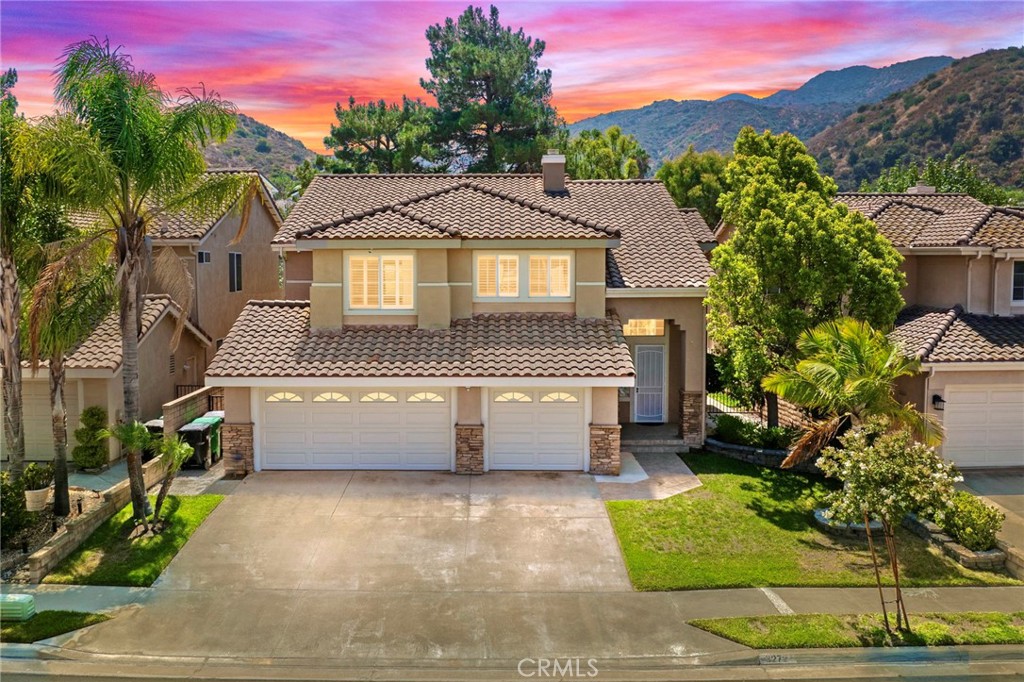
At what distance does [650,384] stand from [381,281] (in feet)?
25.5

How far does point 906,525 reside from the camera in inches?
572

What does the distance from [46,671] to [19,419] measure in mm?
6222

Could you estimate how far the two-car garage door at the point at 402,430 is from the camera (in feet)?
57.6

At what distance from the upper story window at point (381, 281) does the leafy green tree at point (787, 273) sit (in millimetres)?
7200

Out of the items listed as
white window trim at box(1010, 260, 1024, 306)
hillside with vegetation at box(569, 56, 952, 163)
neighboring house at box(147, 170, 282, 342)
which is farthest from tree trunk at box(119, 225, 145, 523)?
hillside with vegetation at box(569, 56, 952, 163)

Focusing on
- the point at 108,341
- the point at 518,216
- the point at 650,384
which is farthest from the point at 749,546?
the point at 108,341

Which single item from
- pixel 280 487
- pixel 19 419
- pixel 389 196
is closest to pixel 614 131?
pixel 389 196

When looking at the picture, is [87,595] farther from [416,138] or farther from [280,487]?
[416,138]

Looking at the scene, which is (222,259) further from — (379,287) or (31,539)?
(31,539)

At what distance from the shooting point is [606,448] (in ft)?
56.9

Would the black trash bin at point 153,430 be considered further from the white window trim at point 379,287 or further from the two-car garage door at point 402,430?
the white window trim at point 379,287

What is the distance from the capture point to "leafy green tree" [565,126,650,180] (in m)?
41.3

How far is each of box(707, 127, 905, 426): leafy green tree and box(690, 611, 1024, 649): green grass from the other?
729 cm

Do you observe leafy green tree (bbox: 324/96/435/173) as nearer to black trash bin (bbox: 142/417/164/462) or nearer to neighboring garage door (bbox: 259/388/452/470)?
black trash bin (bbox: 142/417/164/462)
